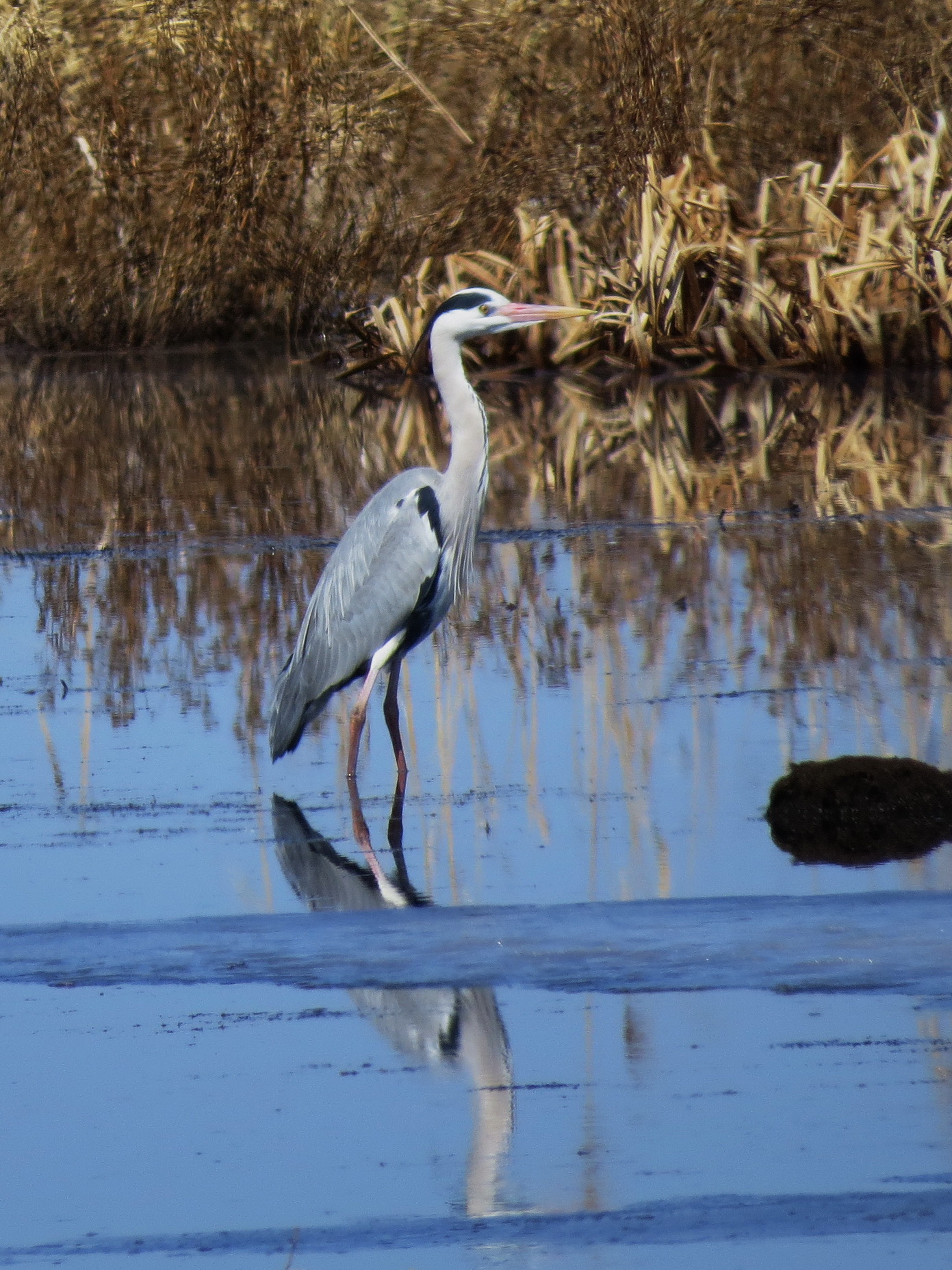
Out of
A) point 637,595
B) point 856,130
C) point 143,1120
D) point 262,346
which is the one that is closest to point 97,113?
point 262,346

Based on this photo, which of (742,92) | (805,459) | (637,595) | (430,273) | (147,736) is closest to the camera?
(147,736)

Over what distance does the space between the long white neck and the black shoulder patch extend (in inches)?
1.4

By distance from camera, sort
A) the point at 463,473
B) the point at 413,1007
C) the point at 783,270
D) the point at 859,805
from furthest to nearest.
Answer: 1. the point at 783,270
2. the point at 463,473
3. the point at 859,805
4. the point at 413,1007

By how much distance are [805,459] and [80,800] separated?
21.5 feet

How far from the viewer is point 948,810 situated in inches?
190

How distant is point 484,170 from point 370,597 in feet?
42.8

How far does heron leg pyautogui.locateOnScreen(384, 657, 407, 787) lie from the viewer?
5.57 metres

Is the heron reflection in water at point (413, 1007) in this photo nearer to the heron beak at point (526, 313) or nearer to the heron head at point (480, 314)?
the heron head at point (480, 314)

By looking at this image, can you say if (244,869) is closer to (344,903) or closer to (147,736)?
(344,903)

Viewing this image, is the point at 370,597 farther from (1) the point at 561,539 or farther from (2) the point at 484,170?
(2) the point at 484,170

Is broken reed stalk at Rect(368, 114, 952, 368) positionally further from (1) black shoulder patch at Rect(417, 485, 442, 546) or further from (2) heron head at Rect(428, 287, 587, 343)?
(1) black shoulder patch at Rect(417, 485, 442, 546)

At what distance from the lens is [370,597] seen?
5855 mm

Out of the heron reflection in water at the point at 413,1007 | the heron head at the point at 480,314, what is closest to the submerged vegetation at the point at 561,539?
the heron reflection in water at the point at 413,1007

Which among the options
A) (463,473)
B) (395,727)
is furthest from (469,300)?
(395,727)
